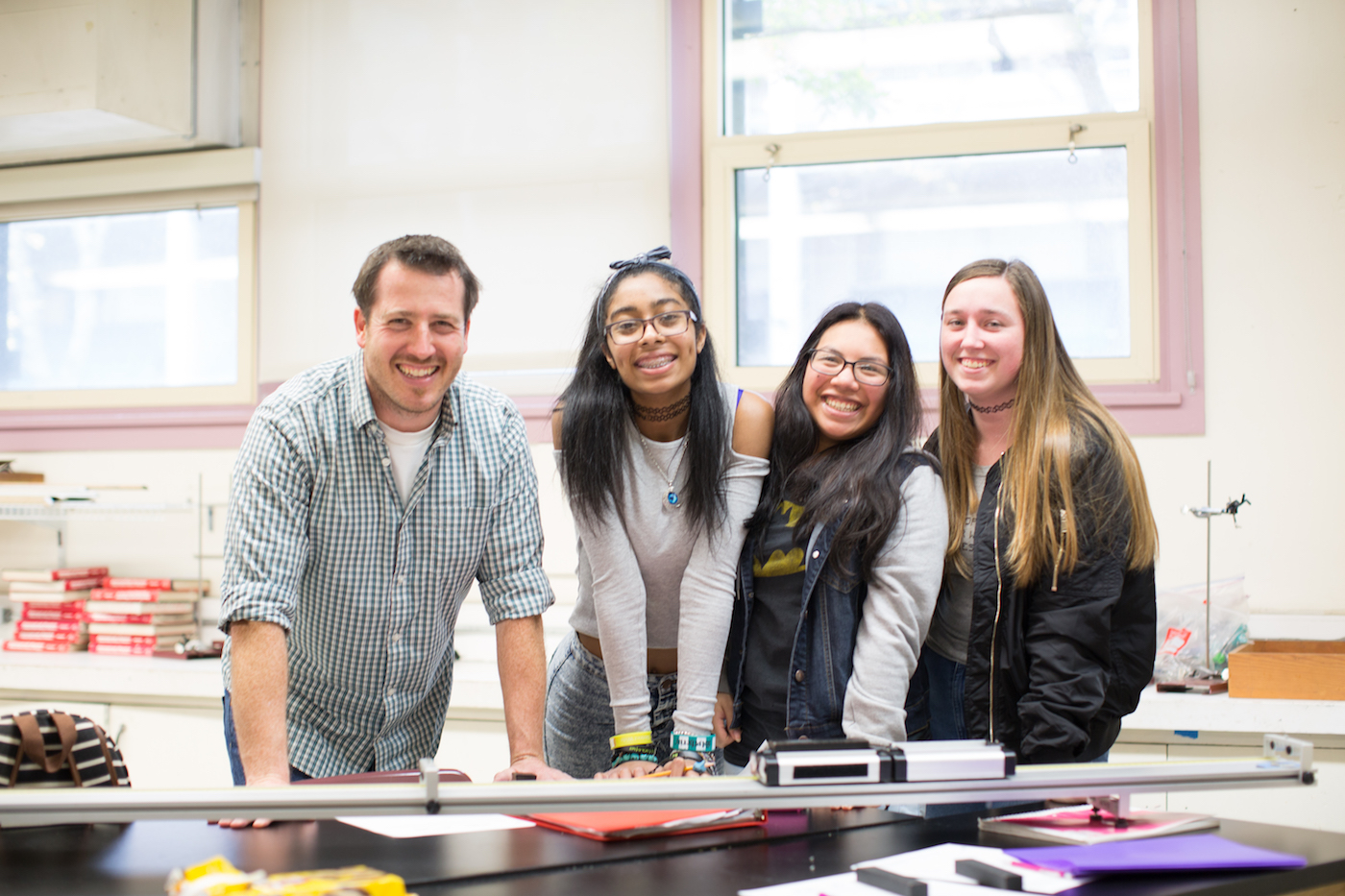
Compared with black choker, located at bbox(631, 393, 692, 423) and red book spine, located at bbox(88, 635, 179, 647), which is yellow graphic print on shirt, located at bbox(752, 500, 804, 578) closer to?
black choker, located at bbox(631, 393, 692, 423)

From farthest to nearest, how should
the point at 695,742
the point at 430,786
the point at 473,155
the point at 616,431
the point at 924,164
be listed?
the point at 473,155
the point at 924,164
the point at 616,431
the point at 695,742
the point at 430,786

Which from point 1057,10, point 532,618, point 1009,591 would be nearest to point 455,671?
point 532,618

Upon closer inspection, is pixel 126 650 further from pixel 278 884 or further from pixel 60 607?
pixel 278 884

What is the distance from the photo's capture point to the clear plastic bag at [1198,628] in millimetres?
2465

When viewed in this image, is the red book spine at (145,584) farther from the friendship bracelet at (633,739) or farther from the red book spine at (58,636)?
the friendship bracelet at (633,739)

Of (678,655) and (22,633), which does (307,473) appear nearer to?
(678,655)

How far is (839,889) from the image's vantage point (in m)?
1.01

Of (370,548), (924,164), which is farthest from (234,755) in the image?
(924,164)

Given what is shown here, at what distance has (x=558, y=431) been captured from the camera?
179cm

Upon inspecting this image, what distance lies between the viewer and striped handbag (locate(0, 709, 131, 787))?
1.29 metres

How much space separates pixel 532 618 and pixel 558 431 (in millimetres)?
321

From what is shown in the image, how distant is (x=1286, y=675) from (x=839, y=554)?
1267 millimetres

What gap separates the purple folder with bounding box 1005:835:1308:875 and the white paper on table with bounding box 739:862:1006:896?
106 millimetres

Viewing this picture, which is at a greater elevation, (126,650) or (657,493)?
(657,493)
